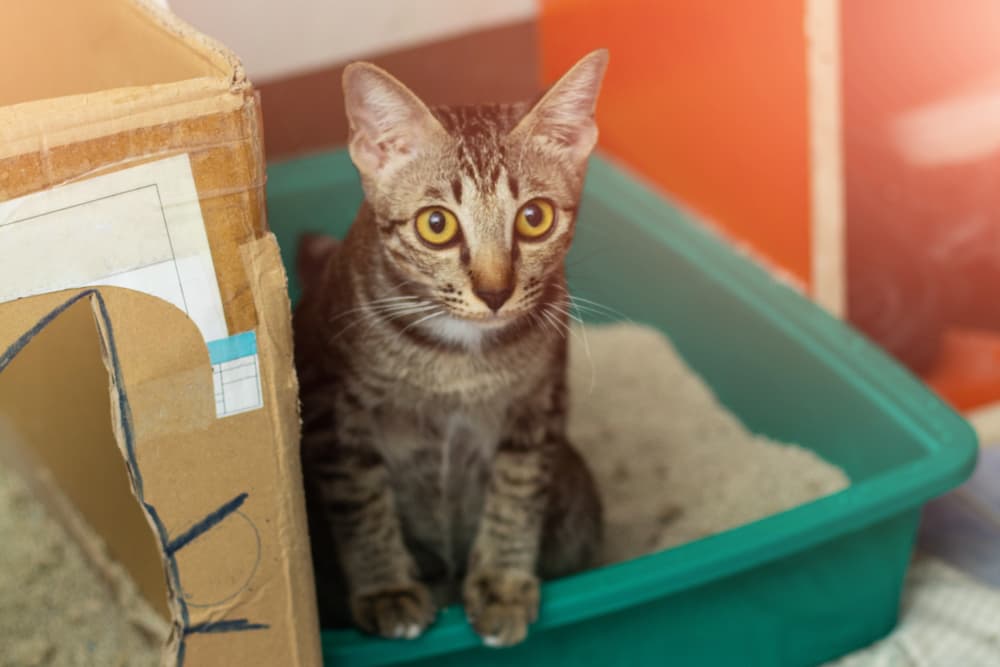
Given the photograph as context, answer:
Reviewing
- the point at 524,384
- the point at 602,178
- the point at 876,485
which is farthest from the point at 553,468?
the point at 602,178

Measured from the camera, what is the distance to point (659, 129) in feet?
Result: 5.04

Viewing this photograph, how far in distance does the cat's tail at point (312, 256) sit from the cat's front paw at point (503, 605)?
1.29 ft

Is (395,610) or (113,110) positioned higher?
(113,110)

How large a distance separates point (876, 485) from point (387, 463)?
53cm

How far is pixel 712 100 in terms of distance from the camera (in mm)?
1425

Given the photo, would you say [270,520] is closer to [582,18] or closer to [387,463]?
[387,463]

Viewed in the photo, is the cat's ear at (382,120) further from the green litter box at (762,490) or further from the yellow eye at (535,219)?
the green litter box at (762,490)

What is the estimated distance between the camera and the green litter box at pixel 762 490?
3.45ft

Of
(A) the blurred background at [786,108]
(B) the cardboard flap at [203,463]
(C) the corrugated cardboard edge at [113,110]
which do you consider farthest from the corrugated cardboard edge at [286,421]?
(A) the blurred background at [786,108]

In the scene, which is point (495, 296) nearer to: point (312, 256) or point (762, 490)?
point (312, 256)

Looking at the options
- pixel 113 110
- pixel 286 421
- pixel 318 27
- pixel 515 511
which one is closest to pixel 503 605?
pixel 515 511

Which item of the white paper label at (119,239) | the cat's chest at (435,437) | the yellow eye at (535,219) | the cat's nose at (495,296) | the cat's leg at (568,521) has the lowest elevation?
the cat's leg at (568,521)

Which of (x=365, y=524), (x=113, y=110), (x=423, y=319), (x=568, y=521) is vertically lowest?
(x=568, y=521)

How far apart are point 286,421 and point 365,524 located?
0.28 meters
